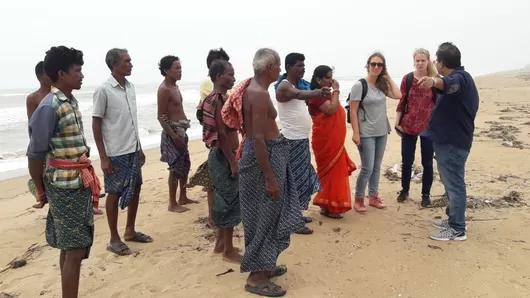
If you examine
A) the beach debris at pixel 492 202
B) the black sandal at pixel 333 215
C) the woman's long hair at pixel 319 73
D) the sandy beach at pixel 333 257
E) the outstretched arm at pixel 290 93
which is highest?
the woman's long hair at pixel 319 73

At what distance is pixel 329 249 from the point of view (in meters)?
3.77

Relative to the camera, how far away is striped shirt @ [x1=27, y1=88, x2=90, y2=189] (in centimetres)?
245

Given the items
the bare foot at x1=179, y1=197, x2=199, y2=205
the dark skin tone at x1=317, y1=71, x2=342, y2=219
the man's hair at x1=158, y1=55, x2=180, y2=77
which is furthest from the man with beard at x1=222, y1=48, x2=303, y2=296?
the bare foot at x1=179, y1=197, x2=199, y2=205

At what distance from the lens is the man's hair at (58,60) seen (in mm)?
2555

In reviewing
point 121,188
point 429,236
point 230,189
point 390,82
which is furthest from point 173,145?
point 429,236

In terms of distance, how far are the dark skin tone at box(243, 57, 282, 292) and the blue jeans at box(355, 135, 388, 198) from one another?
1908 mm

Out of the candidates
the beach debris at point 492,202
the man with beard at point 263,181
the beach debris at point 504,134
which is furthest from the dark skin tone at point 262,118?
the beach debris at point 504,134

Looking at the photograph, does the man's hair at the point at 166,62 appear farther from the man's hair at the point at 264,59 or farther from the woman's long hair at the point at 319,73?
the man's hair at the point at 264,59

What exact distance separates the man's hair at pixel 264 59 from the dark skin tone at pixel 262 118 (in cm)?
2

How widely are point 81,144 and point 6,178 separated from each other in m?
5.99

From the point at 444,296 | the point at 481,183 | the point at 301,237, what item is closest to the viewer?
the point at 444,296

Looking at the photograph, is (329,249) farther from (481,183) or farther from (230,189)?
(481,183)

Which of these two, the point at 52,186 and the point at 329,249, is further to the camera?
the point at 329,249

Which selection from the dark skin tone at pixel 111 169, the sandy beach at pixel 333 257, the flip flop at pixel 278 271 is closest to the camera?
the sandy beach at pixel 333 257
